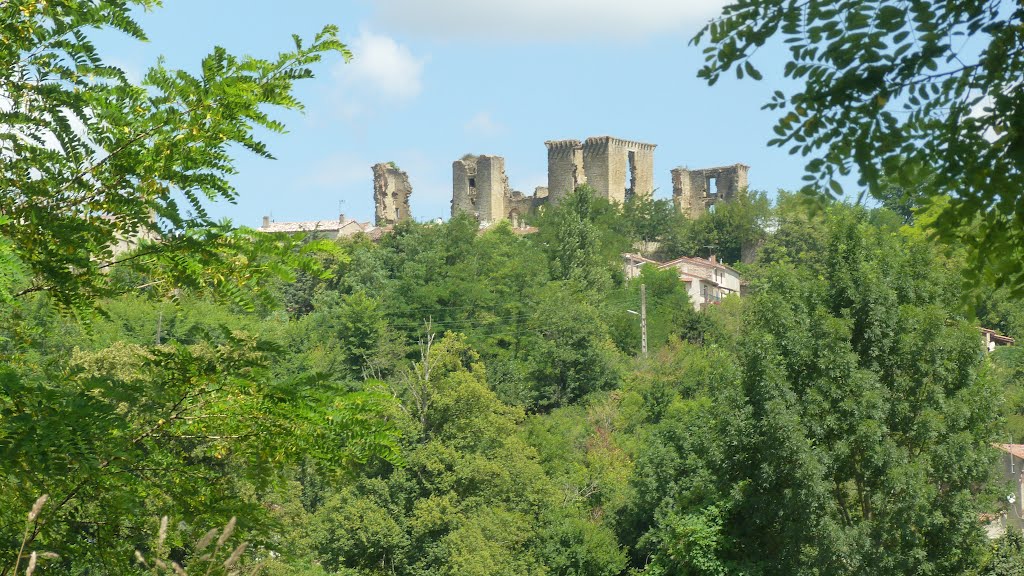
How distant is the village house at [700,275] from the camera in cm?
6525

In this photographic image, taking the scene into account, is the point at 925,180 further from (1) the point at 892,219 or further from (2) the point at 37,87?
(1) the point at 892,219

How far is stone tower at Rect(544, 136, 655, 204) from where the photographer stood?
273 feet

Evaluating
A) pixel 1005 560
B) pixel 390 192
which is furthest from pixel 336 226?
pixel 1005 560

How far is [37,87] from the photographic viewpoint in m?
6.46

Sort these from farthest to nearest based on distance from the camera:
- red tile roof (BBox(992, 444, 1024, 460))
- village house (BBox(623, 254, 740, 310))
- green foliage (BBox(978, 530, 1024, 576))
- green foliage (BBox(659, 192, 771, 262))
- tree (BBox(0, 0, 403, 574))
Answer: green foliage (BBox(659, 192, 771, 262)) → village house (BBox(623, 254, 740, 310)) → red tile roof (BBox(992, 444, 1024, 460)) → green foliage (BBox(978, 530, 1024, 576)) → tree (BBox(0, 0, 403, 574))

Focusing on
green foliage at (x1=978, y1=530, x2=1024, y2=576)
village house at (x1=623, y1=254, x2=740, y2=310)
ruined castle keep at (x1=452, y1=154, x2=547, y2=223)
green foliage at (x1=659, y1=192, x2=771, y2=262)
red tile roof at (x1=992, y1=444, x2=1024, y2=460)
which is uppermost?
ruined castle keep at (x1=452, y1=154, x2=547, y2=223)

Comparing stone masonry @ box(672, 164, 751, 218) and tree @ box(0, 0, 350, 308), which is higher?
stone masonry @ box(672, 164, 751, 218)

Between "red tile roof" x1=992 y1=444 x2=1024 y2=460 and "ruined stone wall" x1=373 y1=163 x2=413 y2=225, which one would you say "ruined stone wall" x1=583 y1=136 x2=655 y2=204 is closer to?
"ruined stone wall" x1=373 y1=163 x2=413 y2=225

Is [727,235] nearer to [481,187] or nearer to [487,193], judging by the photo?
[487,193]

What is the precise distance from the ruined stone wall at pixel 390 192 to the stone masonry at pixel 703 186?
19.0 metres

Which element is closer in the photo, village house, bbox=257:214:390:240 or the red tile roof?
the red tile roof

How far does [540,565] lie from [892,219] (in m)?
38.5

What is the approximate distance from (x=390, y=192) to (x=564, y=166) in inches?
522

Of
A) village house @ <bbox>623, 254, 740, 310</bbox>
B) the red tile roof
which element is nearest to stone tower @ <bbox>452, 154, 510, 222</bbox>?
village house @ <bbox>623, 254, 740, 310</bbox>
